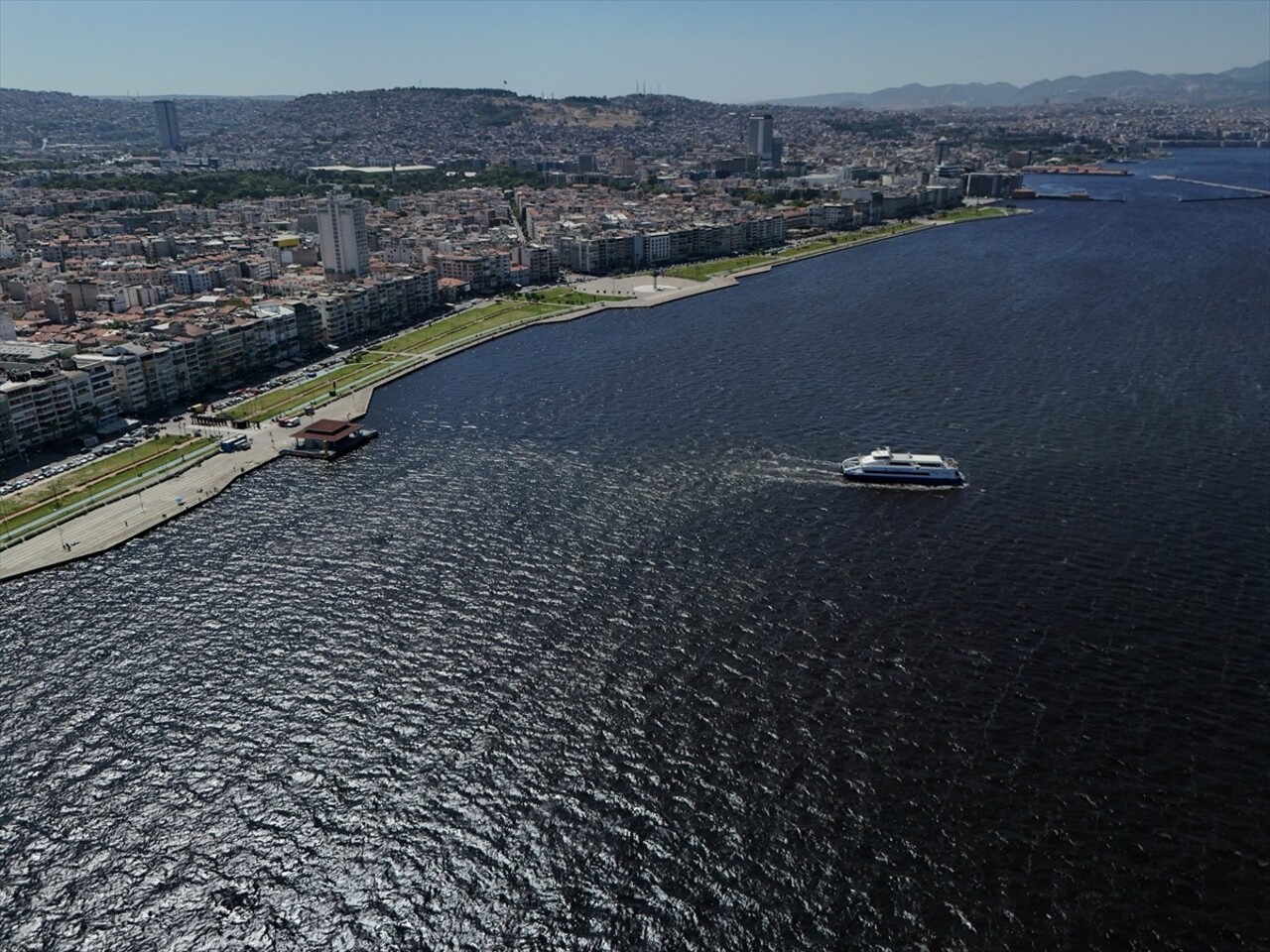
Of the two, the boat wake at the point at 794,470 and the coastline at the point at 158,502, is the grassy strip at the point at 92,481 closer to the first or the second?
the coastline at the point at 158,502

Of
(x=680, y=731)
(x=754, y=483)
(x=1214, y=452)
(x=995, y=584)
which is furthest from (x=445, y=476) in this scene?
(x=1214, y=452)

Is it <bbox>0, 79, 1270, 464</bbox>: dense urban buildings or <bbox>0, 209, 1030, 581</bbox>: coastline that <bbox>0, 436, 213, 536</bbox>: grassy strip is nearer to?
<bbox>0, 209, 1030, 581</bbox>: coastline

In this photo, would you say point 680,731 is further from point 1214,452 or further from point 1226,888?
point 1214,452

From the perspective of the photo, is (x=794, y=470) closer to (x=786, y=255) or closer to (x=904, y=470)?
(x=904, y=470)

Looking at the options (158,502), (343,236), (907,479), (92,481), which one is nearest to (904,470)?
(907,479)

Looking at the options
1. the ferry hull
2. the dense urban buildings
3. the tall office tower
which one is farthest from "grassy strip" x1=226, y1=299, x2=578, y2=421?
the ferry hull

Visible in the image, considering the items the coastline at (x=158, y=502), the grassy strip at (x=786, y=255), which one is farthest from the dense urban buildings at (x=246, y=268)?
the coastline at (x=158, y=502)
